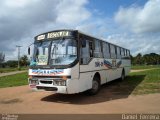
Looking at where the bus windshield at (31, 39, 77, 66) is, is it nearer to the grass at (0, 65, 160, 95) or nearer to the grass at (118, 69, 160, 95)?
the grass at (0, 65, 160, 95)

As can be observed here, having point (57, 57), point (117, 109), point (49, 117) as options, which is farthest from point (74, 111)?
point (57, 57)

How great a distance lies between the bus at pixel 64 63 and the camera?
30.1 feet

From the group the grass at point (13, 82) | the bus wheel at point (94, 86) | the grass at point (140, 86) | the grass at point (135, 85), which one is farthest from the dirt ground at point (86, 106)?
the grass at point (13, 82)


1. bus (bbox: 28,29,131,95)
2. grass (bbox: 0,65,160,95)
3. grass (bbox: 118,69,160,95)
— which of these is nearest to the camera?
bus (bbox: 28,29,131,95)

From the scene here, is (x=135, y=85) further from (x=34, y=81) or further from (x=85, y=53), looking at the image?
(x=34, y=81)

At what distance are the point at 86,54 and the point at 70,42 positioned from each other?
1230mm

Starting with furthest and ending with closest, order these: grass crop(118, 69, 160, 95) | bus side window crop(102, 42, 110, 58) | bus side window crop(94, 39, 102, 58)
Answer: bus side window crop(102, 42, 110, 58)
grass crop(118, 69, 160, 95)
bus side window crop(94, 39, 102, 58)

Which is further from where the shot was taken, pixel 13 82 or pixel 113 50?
pixel 13 82

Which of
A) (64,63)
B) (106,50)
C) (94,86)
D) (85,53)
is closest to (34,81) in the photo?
(64,63)

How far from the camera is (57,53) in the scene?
9641 millimetres

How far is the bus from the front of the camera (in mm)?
9188

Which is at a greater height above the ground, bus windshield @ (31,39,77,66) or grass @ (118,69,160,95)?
bus windshield @ (31,39,77,66)

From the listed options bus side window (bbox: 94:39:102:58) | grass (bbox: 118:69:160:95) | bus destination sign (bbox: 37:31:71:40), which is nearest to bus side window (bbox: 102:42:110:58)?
bus side window (bbox: 94:39:102:58)

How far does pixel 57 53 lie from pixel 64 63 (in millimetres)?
705
